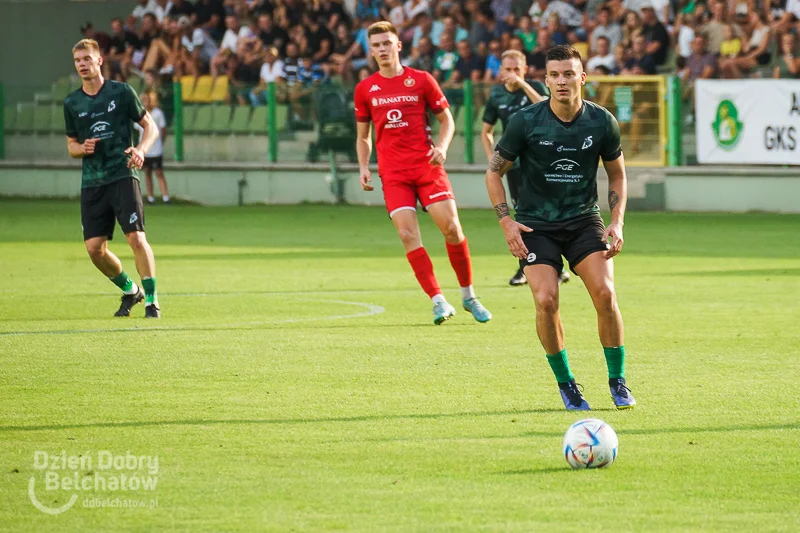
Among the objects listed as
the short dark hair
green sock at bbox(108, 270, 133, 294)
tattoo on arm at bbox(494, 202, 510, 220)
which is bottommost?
green sock at bbox(108, 270, 133, 294)

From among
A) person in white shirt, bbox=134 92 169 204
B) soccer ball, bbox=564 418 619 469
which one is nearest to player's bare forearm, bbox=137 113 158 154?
soccer ball, bbox=564 418 619 469

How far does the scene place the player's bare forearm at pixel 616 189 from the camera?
27.0ft

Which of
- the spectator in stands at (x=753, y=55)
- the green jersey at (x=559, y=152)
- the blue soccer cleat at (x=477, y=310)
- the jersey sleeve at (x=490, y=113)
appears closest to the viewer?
the green jersey at (x=559, y=152)

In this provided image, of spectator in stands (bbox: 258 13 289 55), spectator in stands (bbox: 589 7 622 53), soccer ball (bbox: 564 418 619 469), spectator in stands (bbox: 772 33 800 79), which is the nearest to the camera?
soccer ball (bbox: 564 418 619 469)

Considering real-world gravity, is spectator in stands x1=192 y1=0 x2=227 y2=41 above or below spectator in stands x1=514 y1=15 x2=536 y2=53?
above

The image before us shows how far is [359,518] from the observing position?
5785 mm

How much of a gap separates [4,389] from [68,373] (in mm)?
687

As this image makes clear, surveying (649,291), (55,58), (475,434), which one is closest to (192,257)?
(649,291)

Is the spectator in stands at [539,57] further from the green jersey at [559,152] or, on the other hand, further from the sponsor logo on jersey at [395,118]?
the green jersey at [559,152]

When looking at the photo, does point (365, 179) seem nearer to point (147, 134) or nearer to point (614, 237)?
point (147, 134)

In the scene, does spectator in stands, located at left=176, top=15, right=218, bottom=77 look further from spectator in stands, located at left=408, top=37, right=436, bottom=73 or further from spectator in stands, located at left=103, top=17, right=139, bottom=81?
spectator in stands, located at left=408, top=37, right=436, bottom=73

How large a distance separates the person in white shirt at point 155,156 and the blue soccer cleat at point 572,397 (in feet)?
70.7

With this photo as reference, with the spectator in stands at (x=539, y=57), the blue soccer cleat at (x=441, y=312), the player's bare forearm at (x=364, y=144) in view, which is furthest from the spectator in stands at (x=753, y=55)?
the blue soccer cleat at (x=441, y=312)

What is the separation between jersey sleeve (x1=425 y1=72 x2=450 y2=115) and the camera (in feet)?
40.4
